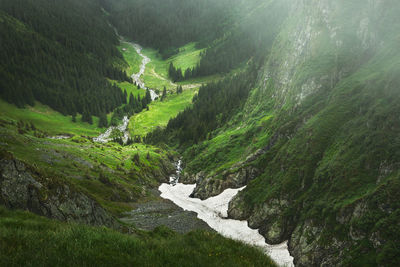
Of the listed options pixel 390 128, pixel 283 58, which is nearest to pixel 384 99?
pixel 390 128

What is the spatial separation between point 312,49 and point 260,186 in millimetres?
53864

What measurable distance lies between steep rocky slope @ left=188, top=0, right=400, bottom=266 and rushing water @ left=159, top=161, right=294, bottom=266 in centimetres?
164

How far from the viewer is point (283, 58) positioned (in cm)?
10469

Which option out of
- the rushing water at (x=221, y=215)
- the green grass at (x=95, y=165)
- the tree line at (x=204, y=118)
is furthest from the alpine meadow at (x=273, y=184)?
the tree line at (x=204, y=118)

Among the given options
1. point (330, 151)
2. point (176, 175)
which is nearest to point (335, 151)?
point (330, 151)

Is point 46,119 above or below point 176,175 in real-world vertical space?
above

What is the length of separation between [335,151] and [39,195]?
4236 cm

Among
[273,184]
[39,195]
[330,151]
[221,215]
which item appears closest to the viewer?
[39,195]

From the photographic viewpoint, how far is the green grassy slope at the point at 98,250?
881 cm

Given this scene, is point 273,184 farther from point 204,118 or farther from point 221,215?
point 204,118

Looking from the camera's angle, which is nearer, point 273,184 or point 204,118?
point 273,184

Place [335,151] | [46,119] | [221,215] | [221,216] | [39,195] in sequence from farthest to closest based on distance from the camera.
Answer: [46,119]
[221,215]
[221,216]
[335,151]
[39,195]

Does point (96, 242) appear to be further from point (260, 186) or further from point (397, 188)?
point (260, 186)

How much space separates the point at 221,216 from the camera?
190 ft
